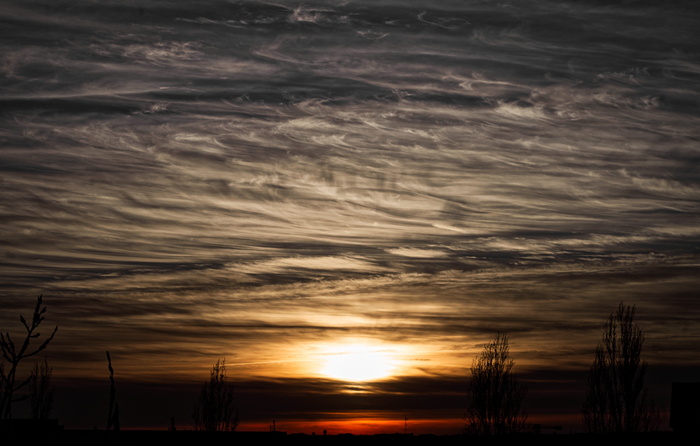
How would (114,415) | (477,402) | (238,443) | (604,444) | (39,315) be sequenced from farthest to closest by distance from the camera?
(477,402) → (238,443) → (604,444) → (39,315) → (114,415)

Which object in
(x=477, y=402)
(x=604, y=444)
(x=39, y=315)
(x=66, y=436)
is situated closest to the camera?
(x=39, y=315)

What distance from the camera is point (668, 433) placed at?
96.8ft

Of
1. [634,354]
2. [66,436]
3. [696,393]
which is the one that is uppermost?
[634,354]

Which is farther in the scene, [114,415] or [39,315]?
[39,315]

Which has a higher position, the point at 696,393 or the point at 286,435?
the point at 696,393

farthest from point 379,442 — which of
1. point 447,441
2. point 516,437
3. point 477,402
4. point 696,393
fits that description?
point 477,402

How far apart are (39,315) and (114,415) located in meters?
1.06

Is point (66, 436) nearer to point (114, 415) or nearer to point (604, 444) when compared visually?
point (114, 415)

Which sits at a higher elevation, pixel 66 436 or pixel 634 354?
pixel 634 354

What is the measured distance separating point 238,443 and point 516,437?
11279 mm

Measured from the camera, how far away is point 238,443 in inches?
1352

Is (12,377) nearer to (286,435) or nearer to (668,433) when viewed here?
(668,433)

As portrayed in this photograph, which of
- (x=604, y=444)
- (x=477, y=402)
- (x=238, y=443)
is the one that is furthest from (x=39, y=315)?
(x=477, y=402)

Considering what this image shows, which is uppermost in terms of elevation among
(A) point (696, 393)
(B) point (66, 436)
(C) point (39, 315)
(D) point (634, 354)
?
(D) point (634, 354)
